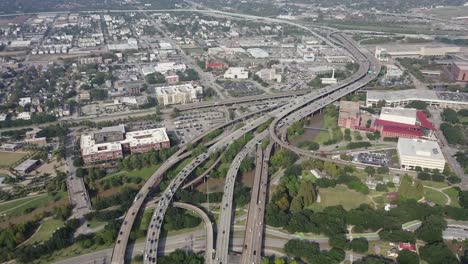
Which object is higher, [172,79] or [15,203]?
[172,79]

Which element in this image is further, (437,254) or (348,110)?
(348,110)

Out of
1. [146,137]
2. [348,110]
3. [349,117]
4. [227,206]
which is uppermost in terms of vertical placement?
[348,110]

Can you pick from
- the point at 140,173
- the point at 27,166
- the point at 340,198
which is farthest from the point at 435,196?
the point at 27,166

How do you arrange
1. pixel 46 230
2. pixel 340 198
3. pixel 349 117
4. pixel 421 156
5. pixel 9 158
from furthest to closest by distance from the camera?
1. pixel 349 117
2. pixel 9 158
3. pixel 421 156
4. pixel 340 198
5. pixel 46 230

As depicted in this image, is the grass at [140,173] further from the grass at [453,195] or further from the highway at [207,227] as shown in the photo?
the grass at [453,195]

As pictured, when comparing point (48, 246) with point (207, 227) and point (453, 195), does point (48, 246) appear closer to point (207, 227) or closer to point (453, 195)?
point (207, 227)

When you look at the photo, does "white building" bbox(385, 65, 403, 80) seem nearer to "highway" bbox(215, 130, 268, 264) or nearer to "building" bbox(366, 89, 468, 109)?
"building" bbox(366, 89, 468, 109)

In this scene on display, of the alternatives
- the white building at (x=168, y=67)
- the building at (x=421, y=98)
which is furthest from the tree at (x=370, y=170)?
the white building at (x=168, y=67)

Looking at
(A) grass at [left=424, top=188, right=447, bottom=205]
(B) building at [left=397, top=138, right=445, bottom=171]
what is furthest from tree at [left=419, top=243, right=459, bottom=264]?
(B) building at [left=397, top=138, right=445, bottom=171]

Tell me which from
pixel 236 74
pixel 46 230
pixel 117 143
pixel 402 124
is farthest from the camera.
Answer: pixel 236 74
